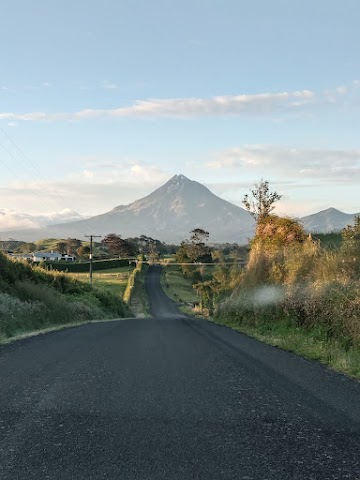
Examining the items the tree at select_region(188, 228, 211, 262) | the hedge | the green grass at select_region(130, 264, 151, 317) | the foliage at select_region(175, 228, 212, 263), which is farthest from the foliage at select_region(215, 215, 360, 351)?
the foliage at select_region(175, 228, 212, 263)

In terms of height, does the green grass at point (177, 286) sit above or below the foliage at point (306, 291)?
below

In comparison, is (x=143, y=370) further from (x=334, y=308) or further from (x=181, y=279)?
(x=181, y=279)

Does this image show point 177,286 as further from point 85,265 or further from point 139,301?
point 139,301

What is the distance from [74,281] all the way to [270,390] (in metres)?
43.2

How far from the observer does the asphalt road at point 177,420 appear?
4.26m

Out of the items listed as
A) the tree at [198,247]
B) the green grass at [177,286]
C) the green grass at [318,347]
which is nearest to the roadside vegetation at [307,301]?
the green grass at [318,347]

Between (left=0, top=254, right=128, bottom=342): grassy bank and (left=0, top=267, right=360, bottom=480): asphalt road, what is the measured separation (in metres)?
8.68

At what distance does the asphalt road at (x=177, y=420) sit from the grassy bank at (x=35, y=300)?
28.5 feet

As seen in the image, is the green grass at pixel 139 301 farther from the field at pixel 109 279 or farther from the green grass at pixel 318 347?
the green grass at pixel 318 347

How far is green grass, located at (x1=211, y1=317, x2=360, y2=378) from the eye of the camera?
9336 millimetres

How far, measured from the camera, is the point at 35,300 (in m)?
29.2

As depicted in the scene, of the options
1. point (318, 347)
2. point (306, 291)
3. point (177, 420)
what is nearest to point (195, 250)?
point (306, 291)

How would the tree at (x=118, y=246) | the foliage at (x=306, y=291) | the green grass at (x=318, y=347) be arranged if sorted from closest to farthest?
the green grass at (x=318, y=347) → the foliage at (x=306, y=291) → the tree at (x=118, y=246)

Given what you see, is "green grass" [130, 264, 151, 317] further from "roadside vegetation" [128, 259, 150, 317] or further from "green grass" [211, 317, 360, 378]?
"green grass" [211, 317, 360, 378]
